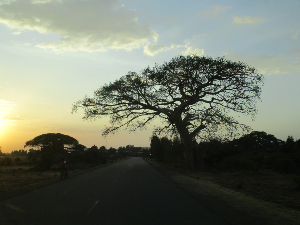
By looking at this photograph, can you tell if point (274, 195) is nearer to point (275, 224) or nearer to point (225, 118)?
point (275, 224)

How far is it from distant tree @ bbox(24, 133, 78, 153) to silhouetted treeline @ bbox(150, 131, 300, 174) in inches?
803

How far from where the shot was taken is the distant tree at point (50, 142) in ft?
156

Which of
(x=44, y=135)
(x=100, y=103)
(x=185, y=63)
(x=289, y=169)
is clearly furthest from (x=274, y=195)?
(x=44, y=135)

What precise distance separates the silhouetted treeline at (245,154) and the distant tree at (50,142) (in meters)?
20.4

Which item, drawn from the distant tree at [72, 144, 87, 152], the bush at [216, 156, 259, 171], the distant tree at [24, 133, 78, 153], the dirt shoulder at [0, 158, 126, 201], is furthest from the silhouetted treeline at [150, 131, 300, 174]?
the distant tree at [24, 133, 78, 153]

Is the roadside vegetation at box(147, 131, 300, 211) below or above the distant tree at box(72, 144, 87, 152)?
below

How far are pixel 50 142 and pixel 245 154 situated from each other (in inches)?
1476

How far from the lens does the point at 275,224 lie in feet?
19.4

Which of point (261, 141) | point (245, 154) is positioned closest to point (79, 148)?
point (245, 154)

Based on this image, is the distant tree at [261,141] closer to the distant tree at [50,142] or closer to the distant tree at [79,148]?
the distant tree at [79,148]

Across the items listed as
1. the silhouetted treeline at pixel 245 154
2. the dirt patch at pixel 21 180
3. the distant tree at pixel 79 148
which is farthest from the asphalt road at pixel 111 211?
the distant tree at pixel 79 148

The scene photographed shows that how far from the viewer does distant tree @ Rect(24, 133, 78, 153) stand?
4759cm

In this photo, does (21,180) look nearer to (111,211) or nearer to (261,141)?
(111,211)

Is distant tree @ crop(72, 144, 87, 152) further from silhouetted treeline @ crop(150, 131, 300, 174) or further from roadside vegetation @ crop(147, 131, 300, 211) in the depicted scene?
→ roadside vegetation @ crop(147, 131, 300, 211)
